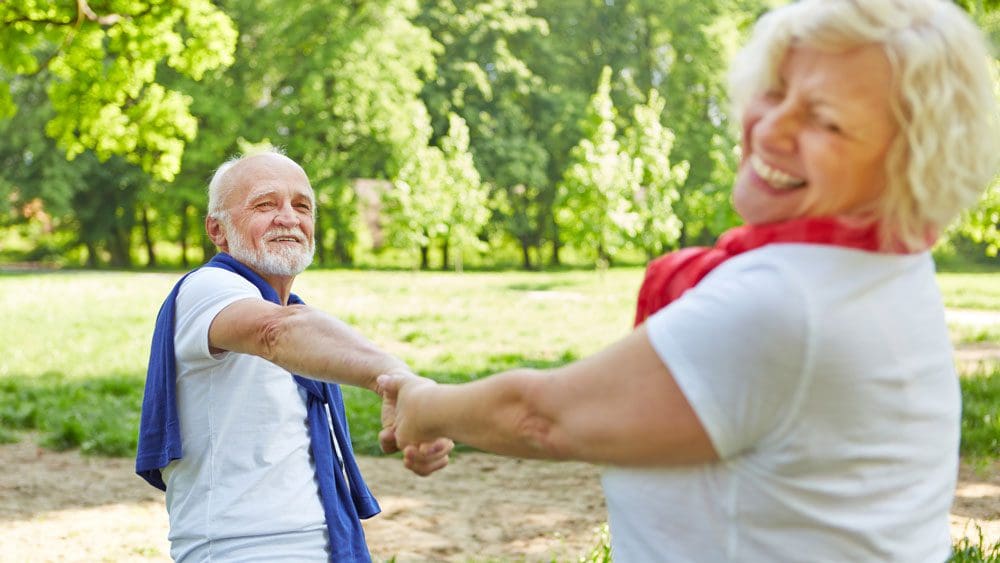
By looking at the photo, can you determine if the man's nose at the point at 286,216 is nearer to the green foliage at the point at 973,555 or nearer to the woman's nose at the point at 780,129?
the woman's nose at the point at 780,129

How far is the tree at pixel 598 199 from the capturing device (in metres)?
34.8

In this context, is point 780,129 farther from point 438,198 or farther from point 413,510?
point 438,198

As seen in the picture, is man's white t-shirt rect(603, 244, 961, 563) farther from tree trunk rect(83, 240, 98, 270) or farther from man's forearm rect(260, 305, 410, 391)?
tree trunk rect(83, 240, 98, 270)

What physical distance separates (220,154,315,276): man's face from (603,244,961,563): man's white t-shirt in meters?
1.83

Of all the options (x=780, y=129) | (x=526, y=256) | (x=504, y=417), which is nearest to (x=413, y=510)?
(x=504, y=417)

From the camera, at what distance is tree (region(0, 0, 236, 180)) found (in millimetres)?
9383

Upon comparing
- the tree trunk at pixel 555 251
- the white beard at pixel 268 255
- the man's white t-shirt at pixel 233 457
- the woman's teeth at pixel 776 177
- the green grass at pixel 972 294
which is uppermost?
the woman's teeth at pixel 776 177

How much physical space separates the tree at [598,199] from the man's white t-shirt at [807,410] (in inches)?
1306

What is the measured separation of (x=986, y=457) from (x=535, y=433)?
274 inches

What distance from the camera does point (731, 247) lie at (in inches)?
57.0

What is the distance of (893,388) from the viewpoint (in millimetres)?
1352

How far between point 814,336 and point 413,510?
18.7 ft

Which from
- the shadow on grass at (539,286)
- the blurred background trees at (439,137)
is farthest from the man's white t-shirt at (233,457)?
the blurred background trees at (439,137)

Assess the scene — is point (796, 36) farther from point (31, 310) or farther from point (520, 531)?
point (31, 310)
